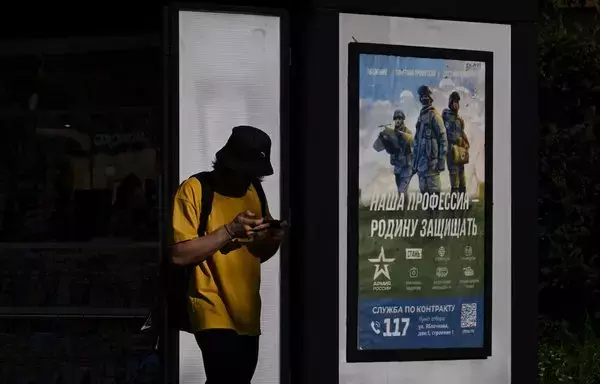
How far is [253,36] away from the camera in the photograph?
16.5 feet

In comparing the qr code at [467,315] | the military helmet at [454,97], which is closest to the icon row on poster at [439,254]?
the qr code at [467,315]

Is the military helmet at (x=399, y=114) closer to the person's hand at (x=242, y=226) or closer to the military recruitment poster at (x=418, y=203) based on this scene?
the military recruitment poster at (x=418, y=203)

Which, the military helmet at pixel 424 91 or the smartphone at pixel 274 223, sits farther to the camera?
the military helmet at pixel 424 91

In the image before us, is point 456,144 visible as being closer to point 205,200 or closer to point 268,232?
point 268,232

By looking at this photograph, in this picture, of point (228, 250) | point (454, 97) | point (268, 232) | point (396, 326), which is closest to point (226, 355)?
point (228, 250)

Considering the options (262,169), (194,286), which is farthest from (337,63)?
(194,286)

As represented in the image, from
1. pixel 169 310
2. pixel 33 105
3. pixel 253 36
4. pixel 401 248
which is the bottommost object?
pixel 169 310

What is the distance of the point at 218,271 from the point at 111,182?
83cm

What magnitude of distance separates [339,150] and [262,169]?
0.44 m

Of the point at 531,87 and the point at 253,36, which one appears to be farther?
the point at 531,87

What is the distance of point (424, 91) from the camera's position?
5.23 metres

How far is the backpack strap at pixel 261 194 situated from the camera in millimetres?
5059

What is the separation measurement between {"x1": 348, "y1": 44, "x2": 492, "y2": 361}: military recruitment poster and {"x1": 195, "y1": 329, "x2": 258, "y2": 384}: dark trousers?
59 cm

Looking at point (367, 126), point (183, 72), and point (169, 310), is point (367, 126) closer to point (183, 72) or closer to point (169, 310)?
point (183, 72)
